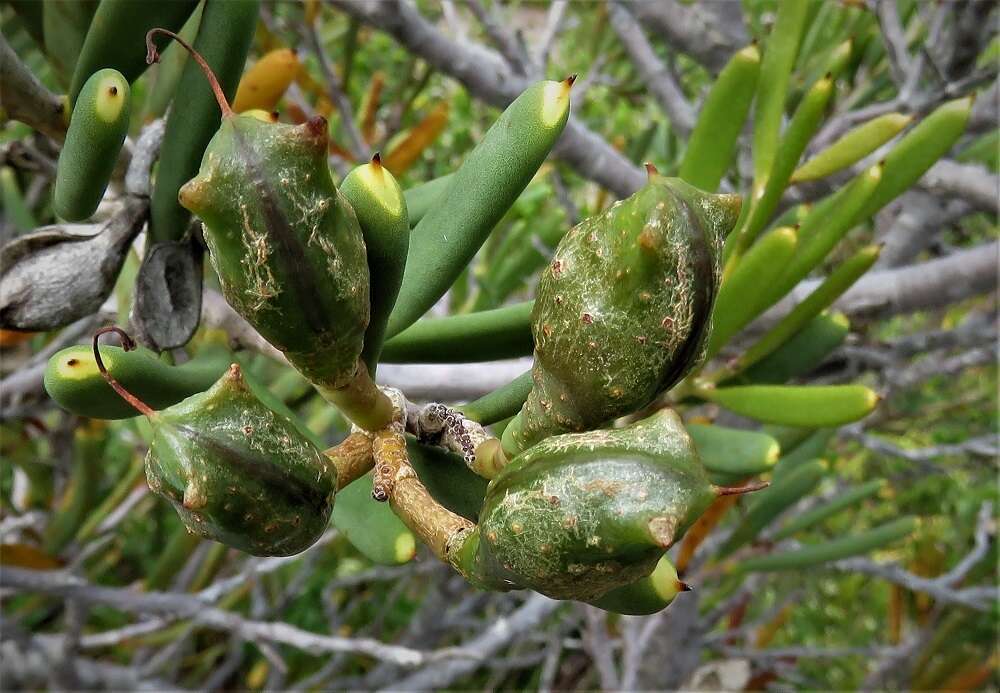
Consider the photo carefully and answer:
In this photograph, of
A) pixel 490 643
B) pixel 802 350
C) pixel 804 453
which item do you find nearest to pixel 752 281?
pixel 802 350

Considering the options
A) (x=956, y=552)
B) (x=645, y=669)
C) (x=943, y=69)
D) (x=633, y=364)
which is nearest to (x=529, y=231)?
(x=943, y=69)

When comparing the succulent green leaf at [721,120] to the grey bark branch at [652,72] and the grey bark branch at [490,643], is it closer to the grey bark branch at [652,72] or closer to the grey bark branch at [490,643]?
the grey bark branch at [652,72]

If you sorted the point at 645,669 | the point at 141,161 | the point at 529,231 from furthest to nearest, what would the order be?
the point at 645,669 < the point at 529,231 < the point at 141,161

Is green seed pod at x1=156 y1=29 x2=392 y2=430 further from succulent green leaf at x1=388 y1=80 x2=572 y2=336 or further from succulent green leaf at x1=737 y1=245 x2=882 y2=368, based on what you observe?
succulent green leaf at x1=737 y1=245 x2=882 y2=368

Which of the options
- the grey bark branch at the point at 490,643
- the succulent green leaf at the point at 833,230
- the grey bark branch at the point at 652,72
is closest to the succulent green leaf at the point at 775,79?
the succulent green leaf at the point at 833,230

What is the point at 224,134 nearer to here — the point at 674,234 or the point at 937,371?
the point at 674,234

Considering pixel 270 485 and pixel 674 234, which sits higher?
pixel 674 234

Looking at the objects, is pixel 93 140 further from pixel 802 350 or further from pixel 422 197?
pixel 802 350
